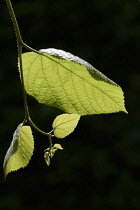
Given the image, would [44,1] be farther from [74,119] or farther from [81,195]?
[74,119]

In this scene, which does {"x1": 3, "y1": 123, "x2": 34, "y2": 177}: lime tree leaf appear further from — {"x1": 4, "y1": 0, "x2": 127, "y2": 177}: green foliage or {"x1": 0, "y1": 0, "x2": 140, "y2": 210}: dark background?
{"x1": 0, "y1": 0, "x2": 140, "y2": 210}: dark background

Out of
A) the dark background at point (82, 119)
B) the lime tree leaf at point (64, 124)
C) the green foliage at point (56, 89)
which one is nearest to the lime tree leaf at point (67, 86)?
the green foliage at point (56, 89)

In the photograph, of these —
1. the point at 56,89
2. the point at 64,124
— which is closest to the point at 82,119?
the point at 64,124

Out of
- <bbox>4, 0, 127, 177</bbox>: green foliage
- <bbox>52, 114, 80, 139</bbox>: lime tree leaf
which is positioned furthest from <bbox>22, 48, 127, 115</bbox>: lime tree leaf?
<bbox>52, 114, 80, 139</bbox>: lime tree leaf

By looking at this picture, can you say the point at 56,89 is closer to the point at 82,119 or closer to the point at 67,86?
the point at 67,86

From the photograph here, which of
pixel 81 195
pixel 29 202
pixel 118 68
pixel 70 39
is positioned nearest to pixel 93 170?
pixel 81 195

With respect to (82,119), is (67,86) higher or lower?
higher
